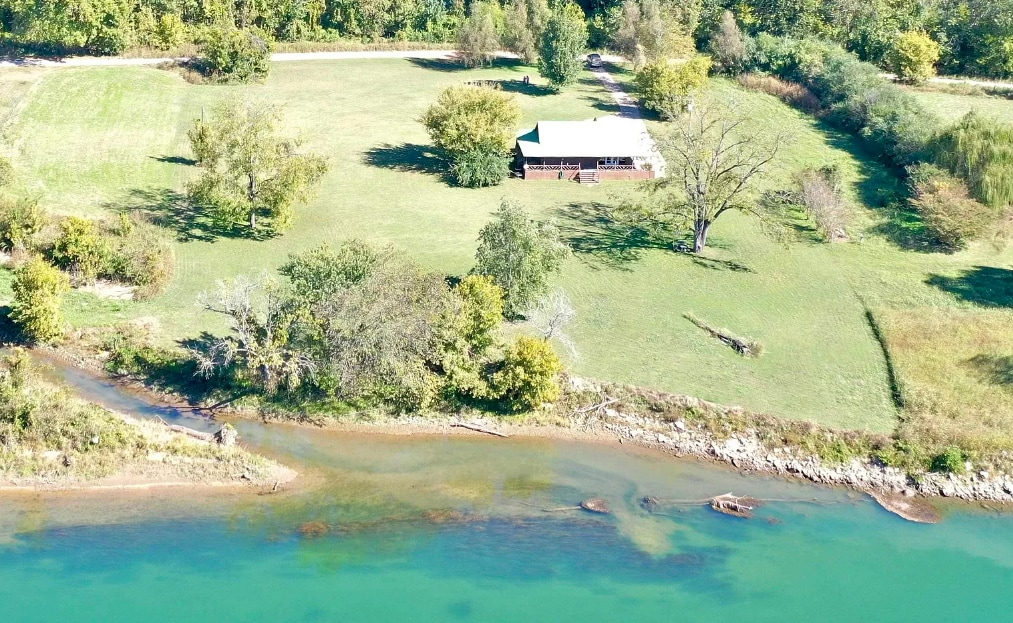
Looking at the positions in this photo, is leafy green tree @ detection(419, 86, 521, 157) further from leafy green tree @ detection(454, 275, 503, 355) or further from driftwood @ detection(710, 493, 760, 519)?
driftwood @ detection(710, 493, 760, 519)

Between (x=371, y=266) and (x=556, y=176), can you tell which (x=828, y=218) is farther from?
(x=371, y=266)

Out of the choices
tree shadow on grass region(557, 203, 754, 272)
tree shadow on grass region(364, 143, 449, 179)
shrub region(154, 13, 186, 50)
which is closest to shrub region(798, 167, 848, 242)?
tree shadow on grass region(557, 203, 754, 272)

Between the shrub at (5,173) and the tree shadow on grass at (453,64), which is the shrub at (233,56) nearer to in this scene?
the tree shadow on grass at (453,64)

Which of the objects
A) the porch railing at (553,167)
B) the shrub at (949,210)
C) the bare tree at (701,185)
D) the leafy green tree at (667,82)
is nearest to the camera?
the bare tree at (701,185)

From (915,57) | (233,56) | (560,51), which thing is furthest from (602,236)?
(915,57)

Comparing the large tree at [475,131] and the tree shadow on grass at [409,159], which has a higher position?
the large tree at [475,131]

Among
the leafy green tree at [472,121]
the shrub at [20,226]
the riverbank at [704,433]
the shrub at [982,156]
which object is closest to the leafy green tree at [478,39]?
the leafy green tree at [472,121]

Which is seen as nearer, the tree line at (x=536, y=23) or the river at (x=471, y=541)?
the river at (x=471, y=541)
